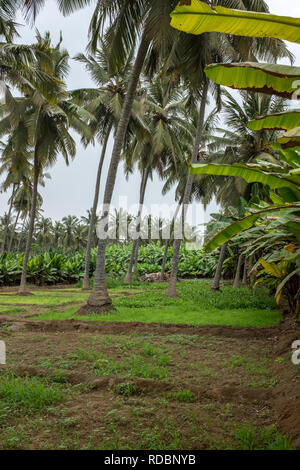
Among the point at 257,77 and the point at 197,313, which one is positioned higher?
the point at 257,77

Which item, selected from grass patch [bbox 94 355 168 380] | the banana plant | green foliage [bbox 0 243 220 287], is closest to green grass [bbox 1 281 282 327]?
grass patch [bbox 94 355 168 380]

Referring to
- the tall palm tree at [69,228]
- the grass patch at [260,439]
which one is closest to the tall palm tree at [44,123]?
the grass patch at [260,439]

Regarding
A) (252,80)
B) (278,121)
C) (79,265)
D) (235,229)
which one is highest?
(252,80)

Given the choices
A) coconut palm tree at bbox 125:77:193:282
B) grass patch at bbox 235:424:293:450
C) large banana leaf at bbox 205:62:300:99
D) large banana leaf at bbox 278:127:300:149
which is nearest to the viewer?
grass patch at bbox 235:424:293:450

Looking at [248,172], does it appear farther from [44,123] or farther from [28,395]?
[44,123]

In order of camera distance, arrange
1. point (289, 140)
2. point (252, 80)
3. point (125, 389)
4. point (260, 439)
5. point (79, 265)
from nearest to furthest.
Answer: point (260, 439) < point (289, 140) < point (252, 80) < point (125, 389) < point (79, 265)

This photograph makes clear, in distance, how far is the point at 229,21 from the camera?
7.75ft

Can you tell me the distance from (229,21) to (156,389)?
3048 mm

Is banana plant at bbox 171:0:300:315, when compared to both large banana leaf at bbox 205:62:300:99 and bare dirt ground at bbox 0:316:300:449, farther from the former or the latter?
bare dirt ground at bbox 0:316:300:449

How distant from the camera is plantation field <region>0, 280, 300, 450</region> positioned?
2412mm

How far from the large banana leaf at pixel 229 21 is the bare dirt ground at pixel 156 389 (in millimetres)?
2633

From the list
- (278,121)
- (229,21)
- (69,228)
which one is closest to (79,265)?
(278,121)

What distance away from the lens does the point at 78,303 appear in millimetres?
10945
